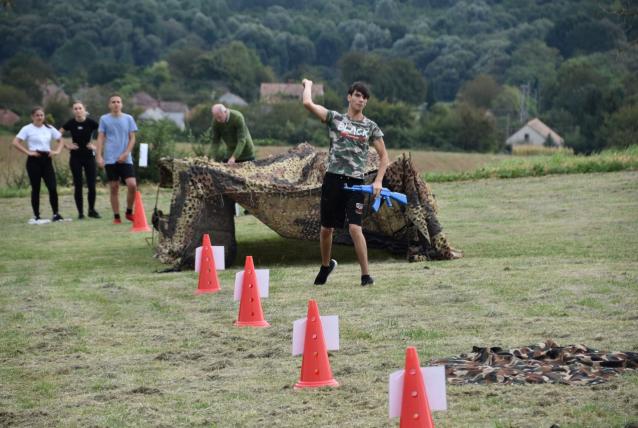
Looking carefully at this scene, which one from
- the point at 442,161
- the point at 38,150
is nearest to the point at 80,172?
the point at 38,150

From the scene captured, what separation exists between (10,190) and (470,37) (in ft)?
444

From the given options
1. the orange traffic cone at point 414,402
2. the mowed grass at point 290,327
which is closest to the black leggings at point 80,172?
the mowed grass at point 290,327

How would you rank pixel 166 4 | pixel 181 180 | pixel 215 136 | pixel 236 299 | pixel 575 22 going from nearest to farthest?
pixel 236 299 → pixel 181 180 → pixel 215 136 → pixel 575 22 → pixel 166 4

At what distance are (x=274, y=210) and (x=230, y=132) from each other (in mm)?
3436

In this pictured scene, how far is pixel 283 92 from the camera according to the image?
110 m

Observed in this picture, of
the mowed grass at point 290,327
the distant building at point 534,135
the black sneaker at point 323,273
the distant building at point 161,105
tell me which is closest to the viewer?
the mowed grass at point 290,327

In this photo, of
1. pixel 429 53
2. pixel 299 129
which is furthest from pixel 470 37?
pixel 299 129

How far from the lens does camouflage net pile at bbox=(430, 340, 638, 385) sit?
7.52 m

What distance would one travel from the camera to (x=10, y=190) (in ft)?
87.8

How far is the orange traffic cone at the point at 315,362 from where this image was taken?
767cm

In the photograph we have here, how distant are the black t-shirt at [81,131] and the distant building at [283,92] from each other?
241 ft

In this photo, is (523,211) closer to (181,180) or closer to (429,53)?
(181,180)

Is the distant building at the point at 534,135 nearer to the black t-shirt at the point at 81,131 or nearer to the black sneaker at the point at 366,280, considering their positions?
the black t-shirt at the point at 81,131

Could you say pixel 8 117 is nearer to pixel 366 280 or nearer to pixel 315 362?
pixel 366 280
